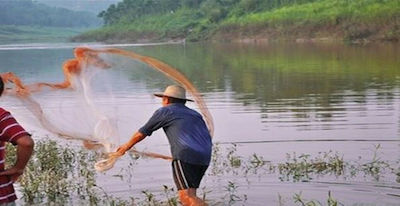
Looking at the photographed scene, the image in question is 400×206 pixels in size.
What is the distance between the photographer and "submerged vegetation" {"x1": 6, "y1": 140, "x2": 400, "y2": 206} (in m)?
9.30

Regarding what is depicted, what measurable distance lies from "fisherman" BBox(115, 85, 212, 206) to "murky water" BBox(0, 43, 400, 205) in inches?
54.8

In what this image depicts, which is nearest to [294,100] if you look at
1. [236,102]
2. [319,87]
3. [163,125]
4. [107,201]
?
[236,102]

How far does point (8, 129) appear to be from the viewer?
4.95 meters

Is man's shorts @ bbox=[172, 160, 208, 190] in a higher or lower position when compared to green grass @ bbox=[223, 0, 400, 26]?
lower

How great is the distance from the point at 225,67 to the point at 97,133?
30.0 metres

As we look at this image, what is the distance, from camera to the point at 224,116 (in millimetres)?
18266

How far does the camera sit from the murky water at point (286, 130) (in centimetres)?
968

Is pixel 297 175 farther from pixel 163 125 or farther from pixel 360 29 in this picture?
pixel 360 29

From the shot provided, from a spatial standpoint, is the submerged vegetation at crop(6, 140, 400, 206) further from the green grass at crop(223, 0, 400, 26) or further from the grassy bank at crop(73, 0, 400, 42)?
the green grass at crop(223, 0, 400, 26)

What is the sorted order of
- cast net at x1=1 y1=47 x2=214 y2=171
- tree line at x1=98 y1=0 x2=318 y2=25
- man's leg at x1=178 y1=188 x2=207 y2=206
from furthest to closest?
tree line at x1=98 y1=0 x2=318 y2=25 → cast net at x1=1 y1=47 x2=214 y2=171 → man's leg at x1=178 y1=188 x2=207 y2=206

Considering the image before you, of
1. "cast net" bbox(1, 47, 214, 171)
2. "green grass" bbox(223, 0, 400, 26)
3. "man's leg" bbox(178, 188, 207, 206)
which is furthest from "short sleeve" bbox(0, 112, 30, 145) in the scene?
"green grass" bbox(223, 0, 400, 26)

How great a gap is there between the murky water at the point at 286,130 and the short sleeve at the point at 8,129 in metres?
4.26

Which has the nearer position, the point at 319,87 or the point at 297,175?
the point at 297,175

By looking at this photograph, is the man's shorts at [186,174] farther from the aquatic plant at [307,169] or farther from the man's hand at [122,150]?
the aquatic plant at [307,169]
